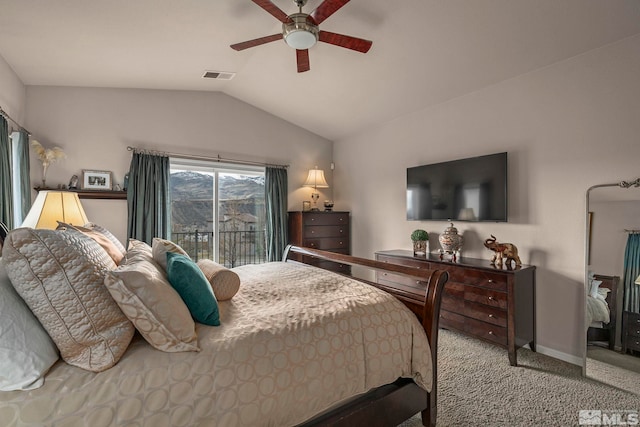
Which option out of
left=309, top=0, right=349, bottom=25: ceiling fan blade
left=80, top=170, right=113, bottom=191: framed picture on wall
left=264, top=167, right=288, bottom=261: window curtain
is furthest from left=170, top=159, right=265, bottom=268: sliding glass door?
left=309, top=0, right=349, bottom=25: ceiling fan blade

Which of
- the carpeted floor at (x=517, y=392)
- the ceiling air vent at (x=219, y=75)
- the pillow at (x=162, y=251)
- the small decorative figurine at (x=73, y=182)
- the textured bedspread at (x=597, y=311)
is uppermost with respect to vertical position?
the ceiling air vent at (x=219, y=75)

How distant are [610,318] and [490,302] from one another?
81 cm

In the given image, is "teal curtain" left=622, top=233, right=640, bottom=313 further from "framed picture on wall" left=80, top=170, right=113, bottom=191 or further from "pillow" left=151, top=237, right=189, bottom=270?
"framed picture on wall" left=80, top=170, right=113, bottom=191

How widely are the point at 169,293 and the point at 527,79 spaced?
137 inches

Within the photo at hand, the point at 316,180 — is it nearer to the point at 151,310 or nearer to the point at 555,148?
the point at 555,148

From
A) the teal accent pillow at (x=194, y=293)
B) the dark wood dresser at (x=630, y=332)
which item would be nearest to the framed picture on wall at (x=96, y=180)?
the teal accent pillow at (x=194, y=293)

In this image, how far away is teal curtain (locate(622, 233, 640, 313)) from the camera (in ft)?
7.33

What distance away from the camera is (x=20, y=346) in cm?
100

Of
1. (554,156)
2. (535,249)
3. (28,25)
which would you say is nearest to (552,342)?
(535,249)

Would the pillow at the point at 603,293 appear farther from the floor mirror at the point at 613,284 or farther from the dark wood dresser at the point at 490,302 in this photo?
the dark wood dresser at the point at 490,302

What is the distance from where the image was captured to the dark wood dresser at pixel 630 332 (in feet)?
7.30

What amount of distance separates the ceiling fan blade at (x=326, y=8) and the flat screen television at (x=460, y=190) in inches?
83.8

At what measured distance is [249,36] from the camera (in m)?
2.85

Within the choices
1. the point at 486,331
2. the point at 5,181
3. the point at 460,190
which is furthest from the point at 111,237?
the point at 460,190
